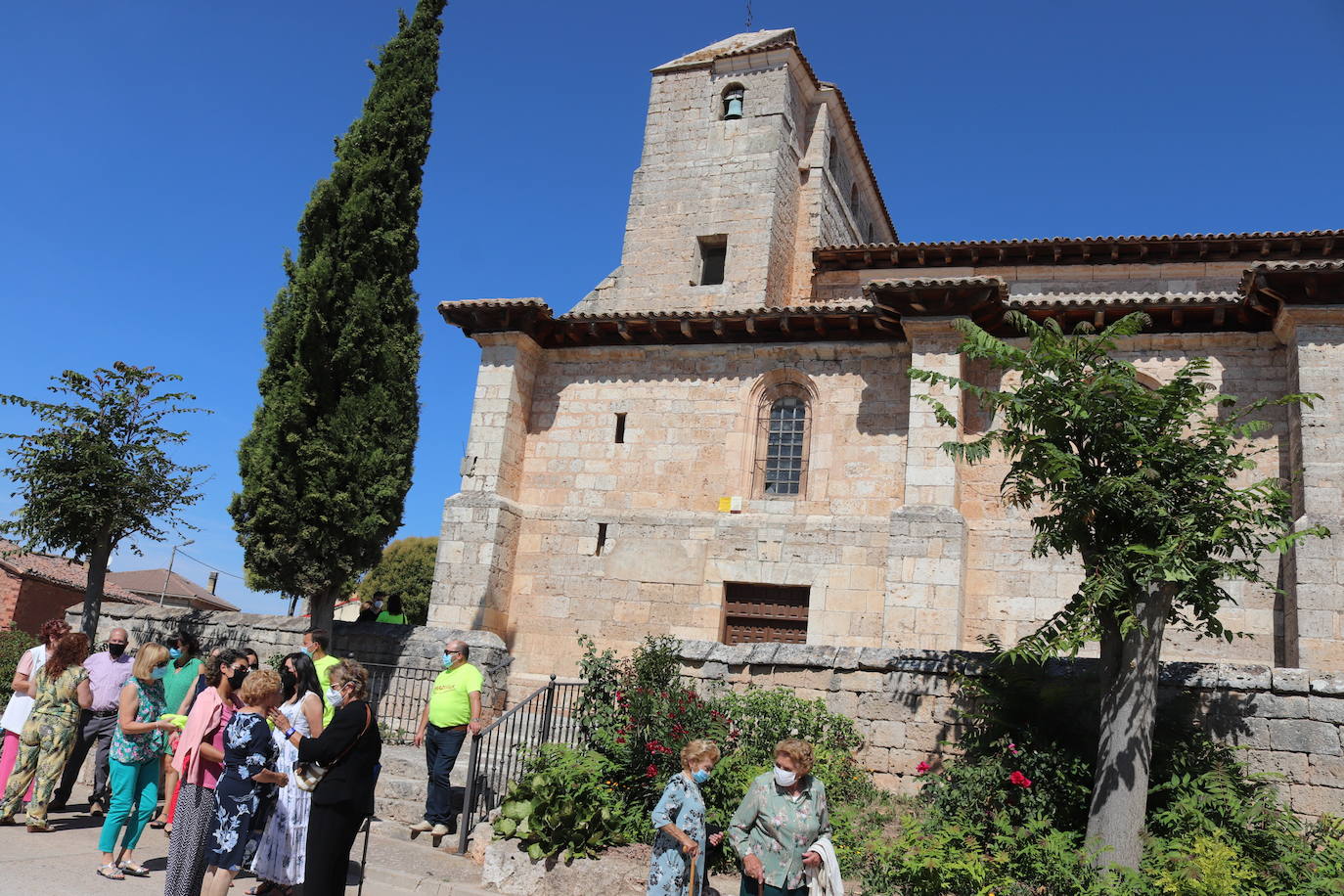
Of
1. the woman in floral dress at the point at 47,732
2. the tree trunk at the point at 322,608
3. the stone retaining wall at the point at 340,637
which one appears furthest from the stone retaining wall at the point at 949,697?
the tree trunk at the point at 322,608

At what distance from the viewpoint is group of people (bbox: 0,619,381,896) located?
583cm

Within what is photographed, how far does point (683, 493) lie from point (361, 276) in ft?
20.9

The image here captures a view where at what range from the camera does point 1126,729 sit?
798 centimetres

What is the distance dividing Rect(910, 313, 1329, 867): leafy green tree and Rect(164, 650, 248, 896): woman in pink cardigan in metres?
6.34

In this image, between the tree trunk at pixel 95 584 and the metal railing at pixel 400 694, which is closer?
the metal railing at pixel 400 694

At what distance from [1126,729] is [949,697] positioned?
199cm

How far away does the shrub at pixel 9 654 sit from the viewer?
16.0m

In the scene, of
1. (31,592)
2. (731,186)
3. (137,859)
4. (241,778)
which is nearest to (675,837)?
(241,778)

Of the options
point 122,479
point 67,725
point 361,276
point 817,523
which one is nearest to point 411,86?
point 361,276

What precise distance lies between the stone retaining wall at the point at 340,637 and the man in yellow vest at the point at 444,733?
3.89 metres

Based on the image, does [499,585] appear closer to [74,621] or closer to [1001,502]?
[74,621]

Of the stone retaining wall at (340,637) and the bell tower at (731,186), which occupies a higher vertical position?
the bell tower at (731,186)

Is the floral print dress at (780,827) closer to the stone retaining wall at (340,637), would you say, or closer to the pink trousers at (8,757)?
the pink trousers at (8,757)

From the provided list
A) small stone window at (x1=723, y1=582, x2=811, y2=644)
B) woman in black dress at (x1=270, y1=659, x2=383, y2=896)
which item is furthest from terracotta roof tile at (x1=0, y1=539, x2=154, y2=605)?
woman in black dress at (x1=270, y1=659, x2=383, y2=896)
